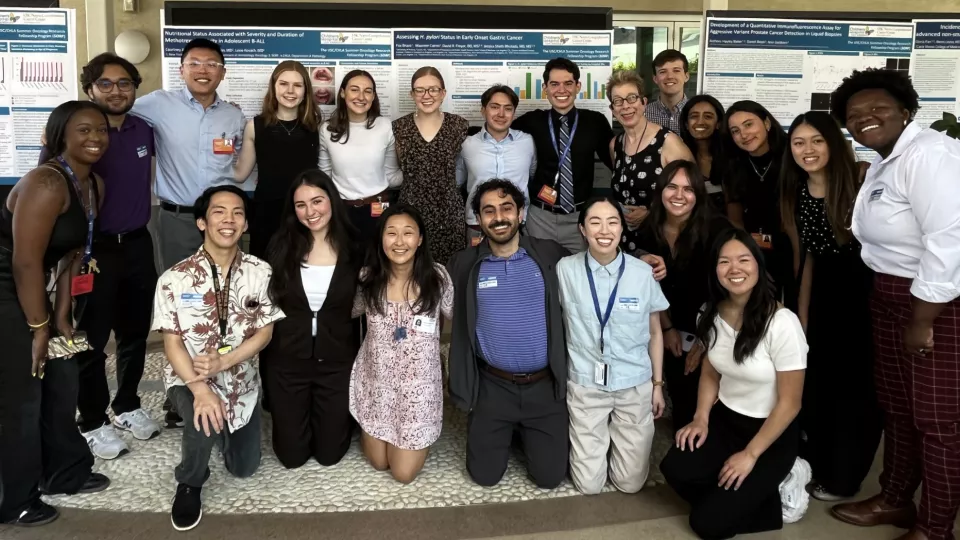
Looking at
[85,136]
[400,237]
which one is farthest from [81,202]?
[400,237]

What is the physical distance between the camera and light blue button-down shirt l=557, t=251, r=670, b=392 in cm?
291

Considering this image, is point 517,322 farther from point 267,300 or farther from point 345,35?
point 345,35

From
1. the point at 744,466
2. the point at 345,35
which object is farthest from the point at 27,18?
the point at 744,466

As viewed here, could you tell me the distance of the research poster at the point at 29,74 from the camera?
161 inches

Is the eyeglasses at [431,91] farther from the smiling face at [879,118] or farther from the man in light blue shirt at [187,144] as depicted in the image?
the smiling face at [879,118]

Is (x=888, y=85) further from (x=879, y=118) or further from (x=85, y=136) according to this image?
(x=85, y=136)

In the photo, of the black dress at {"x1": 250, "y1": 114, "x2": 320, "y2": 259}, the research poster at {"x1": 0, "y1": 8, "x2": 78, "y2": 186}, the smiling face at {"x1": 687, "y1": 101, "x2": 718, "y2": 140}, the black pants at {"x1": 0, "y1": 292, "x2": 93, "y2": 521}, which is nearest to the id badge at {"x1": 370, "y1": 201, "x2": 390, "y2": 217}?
the black dress at {"x1": 250, "y1": 114, "x2": 320, "y2": 259}

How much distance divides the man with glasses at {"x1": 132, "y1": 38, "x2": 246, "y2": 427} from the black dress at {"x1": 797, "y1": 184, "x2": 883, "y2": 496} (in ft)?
9.95

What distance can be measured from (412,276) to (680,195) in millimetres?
1312

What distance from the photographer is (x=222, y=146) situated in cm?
366

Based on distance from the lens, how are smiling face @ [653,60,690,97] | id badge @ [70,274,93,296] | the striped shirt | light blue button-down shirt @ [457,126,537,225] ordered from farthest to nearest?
smiling face @ [653,60,690,97] < light blue button-down shirt @ [457,126,537,225] < the striped shirt < id badge @ [70,274,93,296]

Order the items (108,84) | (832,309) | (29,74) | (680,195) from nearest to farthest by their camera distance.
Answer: (832,309), (680,195), (108,84), (29,74)

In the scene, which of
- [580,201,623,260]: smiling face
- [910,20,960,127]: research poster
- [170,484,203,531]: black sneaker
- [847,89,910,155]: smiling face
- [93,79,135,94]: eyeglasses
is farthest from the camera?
[910,20,960,127]: research poster

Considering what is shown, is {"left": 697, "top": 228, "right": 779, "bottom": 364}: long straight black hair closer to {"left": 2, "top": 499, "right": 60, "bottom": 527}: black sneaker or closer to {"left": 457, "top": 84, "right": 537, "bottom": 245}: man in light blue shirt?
{"left": 457, "top": 84, "right": 537, "bottom": 245}: man in light blue shirt
